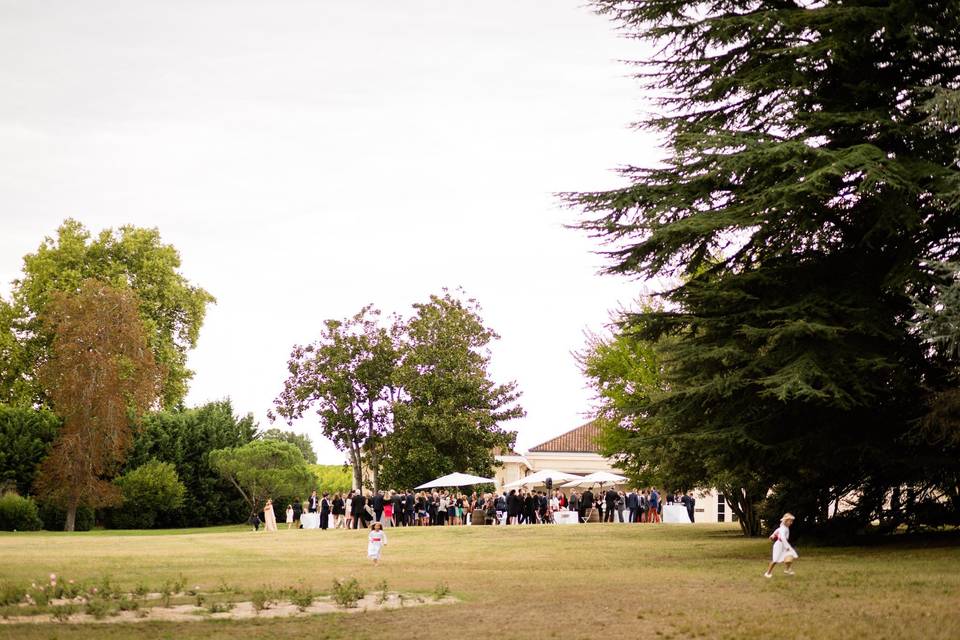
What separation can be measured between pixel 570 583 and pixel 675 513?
34.3 m

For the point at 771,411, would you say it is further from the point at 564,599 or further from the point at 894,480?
the point at 564,599

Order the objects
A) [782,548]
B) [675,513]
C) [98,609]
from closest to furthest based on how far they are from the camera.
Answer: [98,609]
[782,548]
[675,513]

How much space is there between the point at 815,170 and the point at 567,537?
1607 centimetres

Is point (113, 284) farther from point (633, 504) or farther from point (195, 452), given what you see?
point (633, 504)

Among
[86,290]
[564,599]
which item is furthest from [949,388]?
[86,290]

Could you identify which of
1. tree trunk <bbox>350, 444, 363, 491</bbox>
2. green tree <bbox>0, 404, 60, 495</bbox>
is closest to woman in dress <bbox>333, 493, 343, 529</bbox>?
green tree <bbox>0, 404, 60, 495</bbox>

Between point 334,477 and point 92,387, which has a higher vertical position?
point 92,387

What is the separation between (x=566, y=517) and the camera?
169ft

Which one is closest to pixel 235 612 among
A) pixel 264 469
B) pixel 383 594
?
pixel 383 594

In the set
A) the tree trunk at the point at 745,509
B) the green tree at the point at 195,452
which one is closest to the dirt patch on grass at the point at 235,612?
the tree trunk at the point at 745,509

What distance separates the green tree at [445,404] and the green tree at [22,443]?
703 inches

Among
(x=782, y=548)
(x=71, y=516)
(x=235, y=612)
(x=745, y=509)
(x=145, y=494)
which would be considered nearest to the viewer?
(x=235, y=612)

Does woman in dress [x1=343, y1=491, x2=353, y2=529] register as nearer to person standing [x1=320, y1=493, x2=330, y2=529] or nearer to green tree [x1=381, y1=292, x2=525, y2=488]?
person standing [x1=320, y1=493, x2=330, y2=529]

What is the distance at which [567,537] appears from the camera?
113 ft
